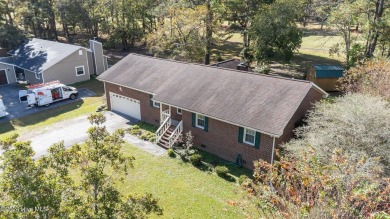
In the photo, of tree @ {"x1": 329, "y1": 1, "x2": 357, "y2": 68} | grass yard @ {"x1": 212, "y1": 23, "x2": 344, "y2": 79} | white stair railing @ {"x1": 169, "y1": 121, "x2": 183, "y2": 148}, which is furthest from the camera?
grass yard @ {"x1": 212, "y1": 23, "x2": 344, "y2": 79}

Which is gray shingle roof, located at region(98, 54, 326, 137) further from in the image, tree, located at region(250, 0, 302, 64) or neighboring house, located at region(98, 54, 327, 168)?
tree, located at region(250, 0, 302, 64)

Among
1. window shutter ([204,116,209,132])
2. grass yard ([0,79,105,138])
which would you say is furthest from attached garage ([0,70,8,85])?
window shutter ([204,116,209,132])

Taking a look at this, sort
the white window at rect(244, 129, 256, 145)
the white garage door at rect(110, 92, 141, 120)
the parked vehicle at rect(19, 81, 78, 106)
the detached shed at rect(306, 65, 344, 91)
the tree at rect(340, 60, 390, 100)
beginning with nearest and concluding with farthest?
the white window at rect(244, 129, 256, 145), the tree at rect(340, 60, 390, 100), the white garage door at rect(110, 92, 141, 120), the parked vehicle at rect(19, 81, 78, 106), the detached shed at rect(306, 65, 344, 91)

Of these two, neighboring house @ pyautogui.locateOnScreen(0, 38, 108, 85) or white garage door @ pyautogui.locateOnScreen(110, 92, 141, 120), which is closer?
white garage door @ pyautogui.locateOnScreen(110, 92, 141, 120)

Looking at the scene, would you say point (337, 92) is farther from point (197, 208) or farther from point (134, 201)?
point (134, 201)

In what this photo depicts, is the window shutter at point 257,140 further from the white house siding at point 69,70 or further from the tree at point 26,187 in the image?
the white house siding at point 69,70

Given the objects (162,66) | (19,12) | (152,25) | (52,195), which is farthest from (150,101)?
(19,12)

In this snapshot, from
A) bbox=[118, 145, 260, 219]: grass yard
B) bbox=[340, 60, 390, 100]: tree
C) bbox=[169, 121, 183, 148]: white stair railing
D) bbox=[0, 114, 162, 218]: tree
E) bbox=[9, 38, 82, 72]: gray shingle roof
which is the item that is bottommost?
bbox=[118, 145, 260, 219]: grass yard
